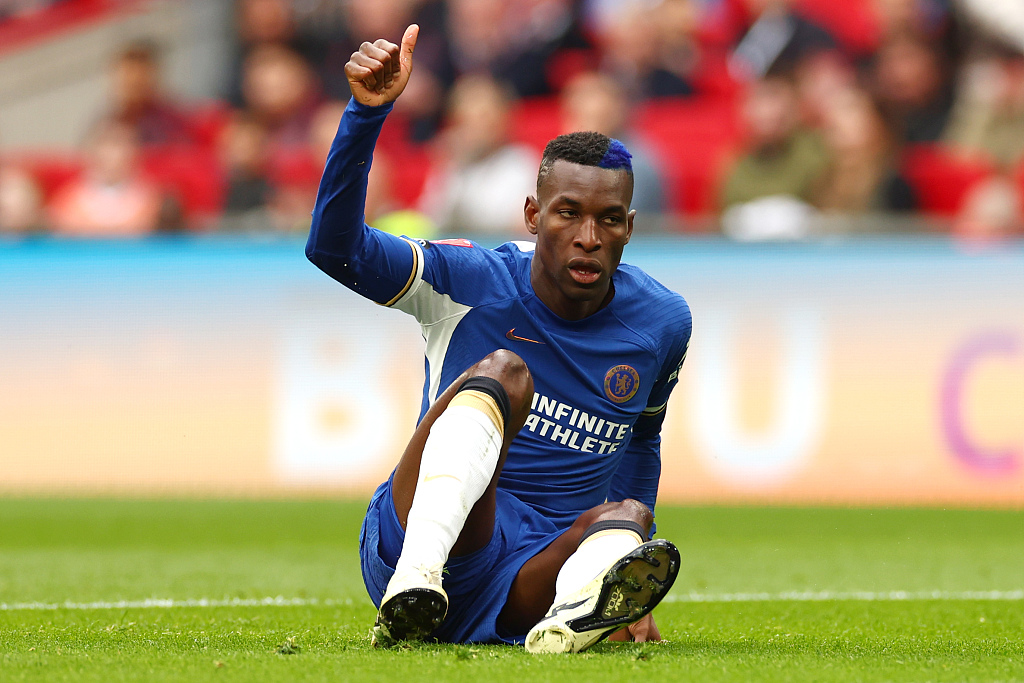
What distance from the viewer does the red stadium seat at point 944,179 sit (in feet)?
35.7

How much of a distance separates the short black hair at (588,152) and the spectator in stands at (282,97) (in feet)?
30.8

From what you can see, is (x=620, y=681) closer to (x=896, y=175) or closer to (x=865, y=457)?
(x=865, y=457)

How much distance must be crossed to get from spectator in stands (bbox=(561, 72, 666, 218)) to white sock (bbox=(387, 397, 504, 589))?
282 inches

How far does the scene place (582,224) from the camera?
377 cm

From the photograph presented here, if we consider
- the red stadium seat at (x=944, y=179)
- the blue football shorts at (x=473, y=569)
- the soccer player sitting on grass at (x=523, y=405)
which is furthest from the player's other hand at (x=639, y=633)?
the red stadium seat at (x=944, y=179)

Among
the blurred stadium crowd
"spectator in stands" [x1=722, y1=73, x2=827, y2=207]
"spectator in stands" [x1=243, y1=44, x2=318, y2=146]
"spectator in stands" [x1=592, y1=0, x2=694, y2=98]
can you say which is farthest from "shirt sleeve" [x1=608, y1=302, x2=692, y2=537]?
"spectator in stands" [x1=243, y1=44, x2=318, y2=146]

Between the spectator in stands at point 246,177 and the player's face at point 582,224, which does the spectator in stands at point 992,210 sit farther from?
the player's face at point 582,224

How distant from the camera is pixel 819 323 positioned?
9219mm

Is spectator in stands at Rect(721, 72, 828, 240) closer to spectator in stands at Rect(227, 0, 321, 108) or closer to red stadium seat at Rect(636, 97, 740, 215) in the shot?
red stadium seat at Rect(636, 97, 740, 215)

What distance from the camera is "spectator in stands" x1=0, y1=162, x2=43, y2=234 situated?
37.4 ft

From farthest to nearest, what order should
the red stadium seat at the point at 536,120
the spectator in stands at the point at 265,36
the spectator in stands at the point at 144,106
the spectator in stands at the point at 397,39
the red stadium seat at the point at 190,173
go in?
the spectator in stands at the point at 265,36 < the spectator in stands at the point at 144,106 < the spectator in stands at the point at 397,39 < the red stadium seat at the point at 536,120 < the red stadium seat at the point at 190,173

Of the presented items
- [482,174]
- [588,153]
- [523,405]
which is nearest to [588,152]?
[588,153]

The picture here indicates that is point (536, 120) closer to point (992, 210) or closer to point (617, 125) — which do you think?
point (617, 125)

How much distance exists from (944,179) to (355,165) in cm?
850
